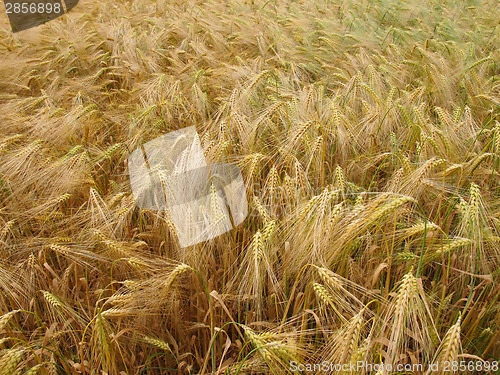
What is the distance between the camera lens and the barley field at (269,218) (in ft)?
3.50

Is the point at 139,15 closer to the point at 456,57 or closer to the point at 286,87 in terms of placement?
the point at 286,87

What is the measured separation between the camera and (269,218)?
1.36 metres

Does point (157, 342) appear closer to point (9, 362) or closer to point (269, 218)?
point (9, 362)

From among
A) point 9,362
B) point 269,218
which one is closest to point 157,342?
point 9,362

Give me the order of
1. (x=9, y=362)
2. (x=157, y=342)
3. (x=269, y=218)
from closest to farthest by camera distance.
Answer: (x=9, y=362)
(x=157, y=342)
(x=269, y=218)

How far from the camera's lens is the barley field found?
1.07 metres

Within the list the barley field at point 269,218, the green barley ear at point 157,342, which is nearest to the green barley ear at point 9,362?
the barley field at point 269,218

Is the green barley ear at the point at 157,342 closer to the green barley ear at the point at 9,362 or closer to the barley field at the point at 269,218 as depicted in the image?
the barley field at the point at 269,218

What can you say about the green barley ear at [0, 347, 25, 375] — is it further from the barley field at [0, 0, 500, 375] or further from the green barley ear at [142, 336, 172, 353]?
the green barley ear at [142, 336, 172, 353]

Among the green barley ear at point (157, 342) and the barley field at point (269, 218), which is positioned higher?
the barley field at point (269, 218)

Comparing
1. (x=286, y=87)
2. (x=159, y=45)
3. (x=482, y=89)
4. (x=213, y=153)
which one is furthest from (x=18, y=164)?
(x=482, y=89)

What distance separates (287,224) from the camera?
4.42ft

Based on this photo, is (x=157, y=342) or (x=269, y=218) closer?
(x=157, y=342)

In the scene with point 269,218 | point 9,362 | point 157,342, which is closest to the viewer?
point 9,362
